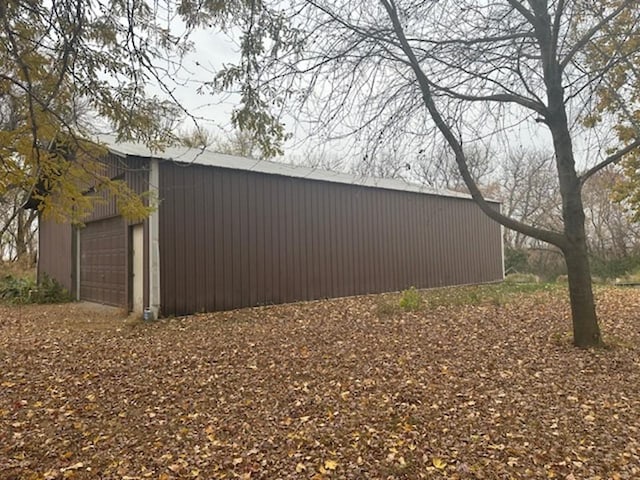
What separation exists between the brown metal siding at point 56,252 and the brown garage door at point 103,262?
25.3 inches

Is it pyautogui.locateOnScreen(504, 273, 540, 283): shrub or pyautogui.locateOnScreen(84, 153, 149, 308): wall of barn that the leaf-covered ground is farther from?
pyautogui.locateOnScreen(504, 273, 540, 283): shrub

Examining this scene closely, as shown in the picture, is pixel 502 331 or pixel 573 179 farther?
pixel 502 331

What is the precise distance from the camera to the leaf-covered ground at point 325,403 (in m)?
2.68

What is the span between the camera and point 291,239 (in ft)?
31.1

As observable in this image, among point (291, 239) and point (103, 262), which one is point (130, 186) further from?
point (291, 239)

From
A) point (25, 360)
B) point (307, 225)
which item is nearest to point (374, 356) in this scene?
point (25, 360)

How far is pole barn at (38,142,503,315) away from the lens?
7766mm

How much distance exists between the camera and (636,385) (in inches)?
149

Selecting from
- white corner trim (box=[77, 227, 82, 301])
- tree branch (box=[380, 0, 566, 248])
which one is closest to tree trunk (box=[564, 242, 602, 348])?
tree branch (box=[380, 0, 566, 248])

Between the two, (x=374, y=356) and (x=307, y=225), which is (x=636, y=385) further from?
(x=307, y=225)

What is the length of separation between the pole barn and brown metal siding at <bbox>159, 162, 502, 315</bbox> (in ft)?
0.08

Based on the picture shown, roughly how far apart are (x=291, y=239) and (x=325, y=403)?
608 centimetres

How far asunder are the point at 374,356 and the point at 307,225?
17.2 ft

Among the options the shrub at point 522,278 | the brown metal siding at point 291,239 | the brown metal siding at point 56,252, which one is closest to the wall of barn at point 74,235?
the brown metal siding at point 56,252
